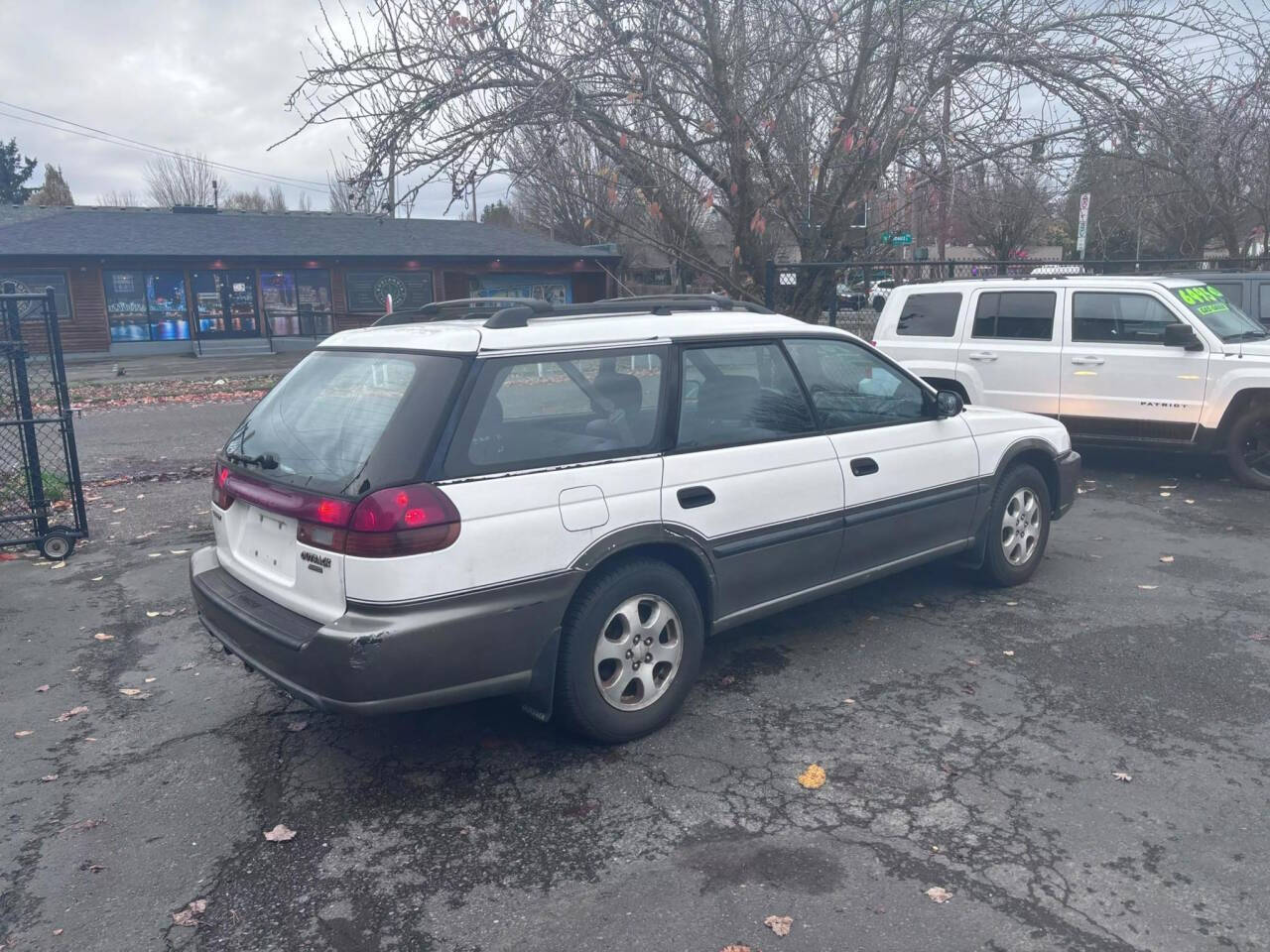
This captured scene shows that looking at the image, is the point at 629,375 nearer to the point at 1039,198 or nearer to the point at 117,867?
the point at 117,867

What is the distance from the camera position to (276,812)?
Answer: 3684 mm

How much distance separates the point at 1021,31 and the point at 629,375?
23.0 ft

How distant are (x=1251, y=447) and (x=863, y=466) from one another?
592 cm

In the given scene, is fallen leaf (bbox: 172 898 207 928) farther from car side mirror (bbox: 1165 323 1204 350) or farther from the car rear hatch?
car side mirror (bbox: 1165 323 1204 350)

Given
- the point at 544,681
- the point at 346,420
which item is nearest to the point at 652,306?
the point at 346,420

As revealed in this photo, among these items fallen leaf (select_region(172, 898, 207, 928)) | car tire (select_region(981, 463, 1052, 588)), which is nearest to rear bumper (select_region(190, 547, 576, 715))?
fallen leaf (select_region(172, 898, 207, 928))

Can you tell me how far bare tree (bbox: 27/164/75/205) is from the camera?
57094mm

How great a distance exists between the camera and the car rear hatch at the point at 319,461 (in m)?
3.59

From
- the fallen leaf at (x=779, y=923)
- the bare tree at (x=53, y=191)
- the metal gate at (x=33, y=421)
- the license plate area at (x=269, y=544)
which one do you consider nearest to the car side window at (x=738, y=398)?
the license plate area at (x=269, y=544)

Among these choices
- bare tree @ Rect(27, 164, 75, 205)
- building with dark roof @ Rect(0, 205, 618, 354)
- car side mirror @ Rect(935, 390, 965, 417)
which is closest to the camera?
car side mirror @ Rect(935, 390, 965, 417)

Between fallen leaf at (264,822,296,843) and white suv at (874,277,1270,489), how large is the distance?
8128 mm

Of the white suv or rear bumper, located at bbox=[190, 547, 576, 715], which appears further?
the white suv

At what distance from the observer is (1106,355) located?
9.30 meters

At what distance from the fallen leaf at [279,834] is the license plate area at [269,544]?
0.89 m
